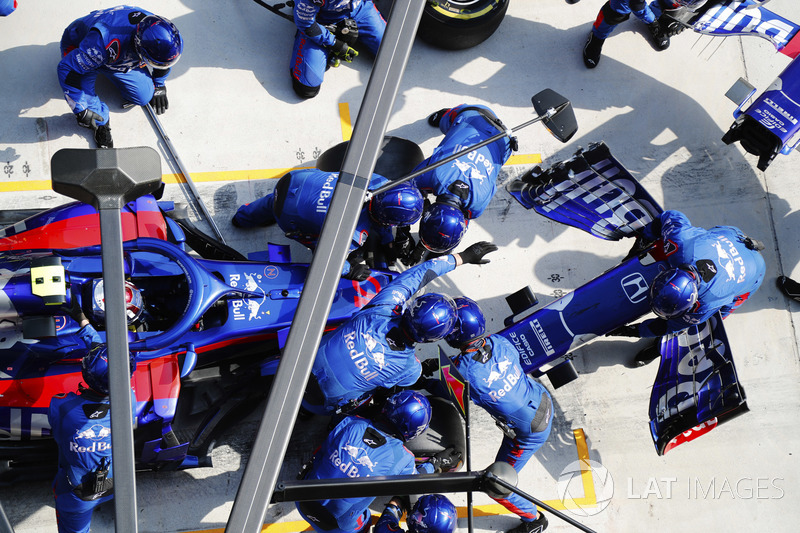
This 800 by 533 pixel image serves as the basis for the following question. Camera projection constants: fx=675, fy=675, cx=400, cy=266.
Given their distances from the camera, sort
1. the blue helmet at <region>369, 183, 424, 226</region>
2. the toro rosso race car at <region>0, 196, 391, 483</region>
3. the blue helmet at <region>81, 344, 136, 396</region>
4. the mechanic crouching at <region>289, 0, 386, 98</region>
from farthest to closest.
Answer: the mechanic crouching at <region>289, 0, 386, 98</region>
the blue helmet at <region>369, 183, 424, 226</region>
the toro rosso race car at <region>0, 196, 391, 483</region>
the blue helmet at <region>81, 344, 136, 396</region>

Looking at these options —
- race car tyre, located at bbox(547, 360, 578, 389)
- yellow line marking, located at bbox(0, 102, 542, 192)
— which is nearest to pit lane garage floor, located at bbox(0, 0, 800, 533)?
yellow line marking, located at bbox(0, 102, 542, 192)

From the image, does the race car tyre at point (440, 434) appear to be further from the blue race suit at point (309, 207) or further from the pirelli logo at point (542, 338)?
the blue race suit at point (309, 207)

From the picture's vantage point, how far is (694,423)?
5152 millimetres

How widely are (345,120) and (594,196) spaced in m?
2.67

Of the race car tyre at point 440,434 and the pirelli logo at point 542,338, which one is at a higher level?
the pirelli logo at point 542,338

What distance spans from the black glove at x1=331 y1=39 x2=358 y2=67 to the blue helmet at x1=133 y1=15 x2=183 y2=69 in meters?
1.58

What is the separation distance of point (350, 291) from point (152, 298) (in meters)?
1.61

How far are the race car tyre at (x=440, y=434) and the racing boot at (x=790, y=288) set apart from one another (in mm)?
3607

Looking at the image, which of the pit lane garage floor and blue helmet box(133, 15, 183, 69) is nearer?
blue helmet box(133, 15, 183, 69)

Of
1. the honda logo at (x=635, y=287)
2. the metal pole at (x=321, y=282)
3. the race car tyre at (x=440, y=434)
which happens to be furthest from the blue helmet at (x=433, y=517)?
the metal pole at (x=321, y=282)

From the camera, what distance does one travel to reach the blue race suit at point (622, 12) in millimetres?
6605

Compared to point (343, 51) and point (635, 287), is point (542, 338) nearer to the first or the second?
point (635, 287)

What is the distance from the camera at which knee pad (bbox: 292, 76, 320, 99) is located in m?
6.72

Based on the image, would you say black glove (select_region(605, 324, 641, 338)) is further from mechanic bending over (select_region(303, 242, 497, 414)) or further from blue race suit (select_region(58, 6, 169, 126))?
blue race suit (select_region(58, 6, 169, 126))
